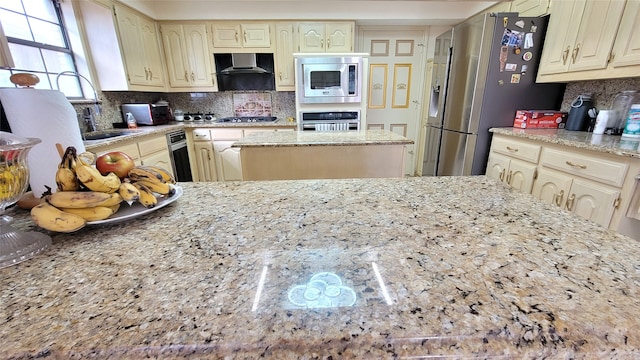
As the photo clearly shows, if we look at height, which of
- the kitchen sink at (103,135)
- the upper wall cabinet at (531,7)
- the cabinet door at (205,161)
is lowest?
the cabinet door at (205,161)

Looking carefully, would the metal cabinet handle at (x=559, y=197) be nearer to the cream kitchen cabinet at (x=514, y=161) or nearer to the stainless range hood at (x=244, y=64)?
the cream kitchen cabinet at (x=514, y=161)

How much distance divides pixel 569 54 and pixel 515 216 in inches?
84.4

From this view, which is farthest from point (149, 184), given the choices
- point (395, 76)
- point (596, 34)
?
point (395, 76)

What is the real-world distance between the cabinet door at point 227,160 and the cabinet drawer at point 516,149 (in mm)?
2720

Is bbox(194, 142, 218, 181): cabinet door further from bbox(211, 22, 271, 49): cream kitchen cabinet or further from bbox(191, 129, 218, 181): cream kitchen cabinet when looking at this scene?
bbox(211, 22, 271, 49): cream kitchen cabinet

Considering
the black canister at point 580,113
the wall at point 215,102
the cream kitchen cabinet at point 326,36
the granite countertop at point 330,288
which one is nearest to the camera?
the granite countertop at point 330,288

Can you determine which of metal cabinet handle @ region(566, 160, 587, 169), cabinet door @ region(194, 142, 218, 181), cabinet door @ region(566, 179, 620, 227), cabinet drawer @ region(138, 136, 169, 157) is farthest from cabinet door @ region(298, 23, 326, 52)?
cabinet door @ region(566, 179, 620, 227)

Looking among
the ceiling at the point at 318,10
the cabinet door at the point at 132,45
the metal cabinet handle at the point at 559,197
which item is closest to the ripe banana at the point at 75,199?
the metal cabinet handle at the point at 559,197

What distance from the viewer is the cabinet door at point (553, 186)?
170cm

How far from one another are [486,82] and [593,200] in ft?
3.88

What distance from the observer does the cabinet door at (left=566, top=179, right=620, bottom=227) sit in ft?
4.83

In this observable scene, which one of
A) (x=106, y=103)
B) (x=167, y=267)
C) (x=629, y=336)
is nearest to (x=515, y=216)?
(x=629, y=336)

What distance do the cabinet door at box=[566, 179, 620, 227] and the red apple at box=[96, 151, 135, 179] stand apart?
7.52 feet

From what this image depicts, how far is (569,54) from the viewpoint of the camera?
6.32 ft
